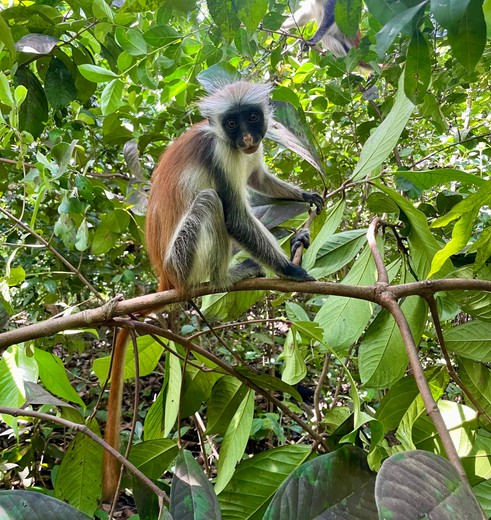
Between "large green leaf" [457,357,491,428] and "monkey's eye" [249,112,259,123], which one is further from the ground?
"monkey's eye" [249,112,259,123]

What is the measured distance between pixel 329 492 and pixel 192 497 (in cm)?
32

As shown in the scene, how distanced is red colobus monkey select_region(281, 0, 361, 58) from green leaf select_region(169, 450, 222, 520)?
5342 mm

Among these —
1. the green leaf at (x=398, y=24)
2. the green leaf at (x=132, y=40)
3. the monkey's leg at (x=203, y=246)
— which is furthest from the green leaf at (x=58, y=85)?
the green leaf at (x=398, y=24)

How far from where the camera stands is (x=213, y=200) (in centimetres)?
313

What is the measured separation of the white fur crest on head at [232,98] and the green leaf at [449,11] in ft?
A: 7.83

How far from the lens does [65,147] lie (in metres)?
2.28

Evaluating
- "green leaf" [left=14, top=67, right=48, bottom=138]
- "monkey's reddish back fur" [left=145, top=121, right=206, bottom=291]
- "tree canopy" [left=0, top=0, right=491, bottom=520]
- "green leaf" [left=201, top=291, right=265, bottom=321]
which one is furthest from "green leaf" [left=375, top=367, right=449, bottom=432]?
"green leaf" [left=14, top=67, right=48, bottom=138]

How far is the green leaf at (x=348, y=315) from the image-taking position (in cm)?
186

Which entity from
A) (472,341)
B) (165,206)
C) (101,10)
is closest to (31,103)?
(101,10)

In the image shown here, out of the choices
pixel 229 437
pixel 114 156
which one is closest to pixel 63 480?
pixel 229 437

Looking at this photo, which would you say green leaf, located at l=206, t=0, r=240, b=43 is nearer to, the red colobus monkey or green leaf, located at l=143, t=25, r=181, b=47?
green leaf, located at l=143, t=25, r=181, b=47

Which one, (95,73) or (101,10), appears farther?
(95,73)

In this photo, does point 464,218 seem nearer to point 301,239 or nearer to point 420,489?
point 420,489

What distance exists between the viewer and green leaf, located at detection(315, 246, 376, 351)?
6.11 ft
